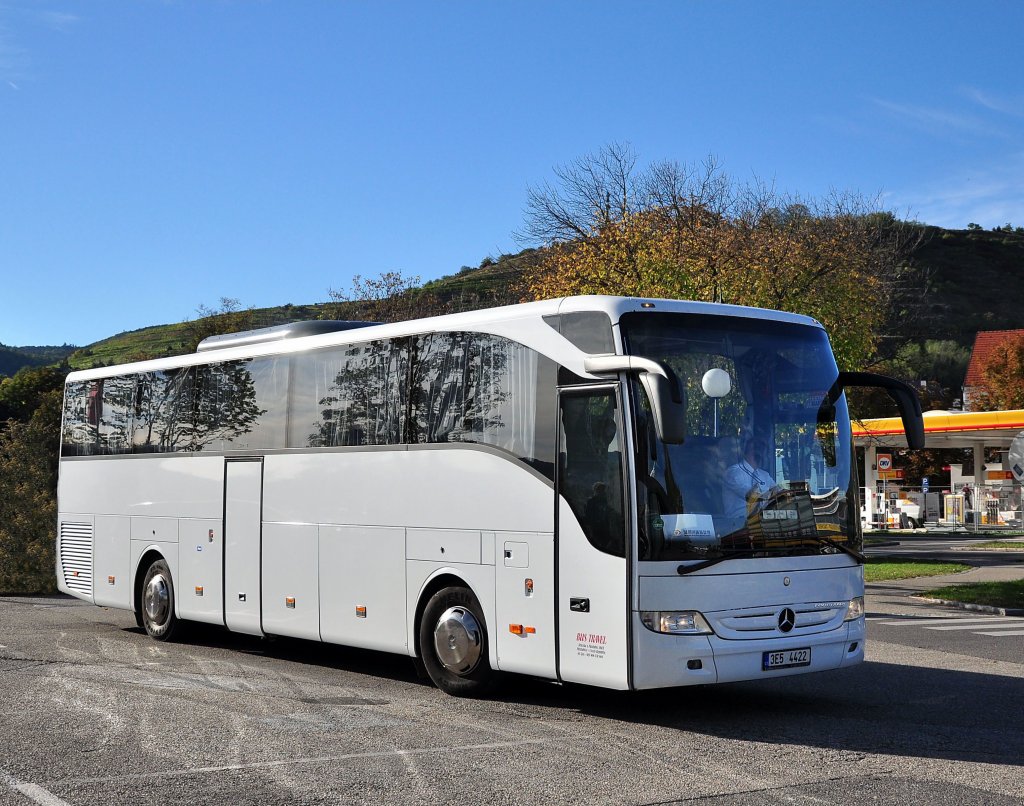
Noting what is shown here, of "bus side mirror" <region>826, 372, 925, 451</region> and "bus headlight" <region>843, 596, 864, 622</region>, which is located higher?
"bus side mirror" <region>826, 372, 925, 451</region>

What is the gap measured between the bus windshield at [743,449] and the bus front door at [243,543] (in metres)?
5.62

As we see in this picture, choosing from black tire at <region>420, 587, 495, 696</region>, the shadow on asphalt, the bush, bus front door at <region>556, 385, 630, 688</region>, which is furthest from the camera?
the bush

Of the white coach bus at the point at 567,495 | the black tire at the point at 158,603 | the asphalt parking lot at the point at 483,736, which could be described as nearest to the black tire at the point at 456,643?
the white coach bus at the point at 567,495

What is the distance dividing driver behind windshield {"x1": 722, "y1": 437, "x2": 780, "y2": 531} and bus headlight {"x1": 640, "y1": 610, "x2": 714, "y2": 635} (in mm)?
728

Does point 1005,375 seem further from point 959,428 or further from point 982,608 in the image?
point 982,608

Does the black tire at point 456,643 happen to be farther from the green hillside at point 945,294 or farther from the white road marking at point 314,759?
the green hillside at point 945,294

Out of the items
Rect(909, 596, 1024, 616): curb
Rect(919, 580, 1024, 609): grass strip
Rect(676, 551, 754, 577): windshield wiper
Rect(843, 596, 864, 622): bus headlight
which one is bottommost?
Rect(909, 596, 1024, 616): curb

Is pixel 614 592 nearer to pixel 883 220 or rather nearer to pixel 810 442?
pixel 810 442

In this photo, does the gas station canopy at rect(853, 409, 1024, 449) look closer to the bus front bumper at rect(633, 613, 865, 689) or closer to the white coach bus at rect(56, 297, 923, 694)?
the white coach bus at rect(56, 297, 923, 694)

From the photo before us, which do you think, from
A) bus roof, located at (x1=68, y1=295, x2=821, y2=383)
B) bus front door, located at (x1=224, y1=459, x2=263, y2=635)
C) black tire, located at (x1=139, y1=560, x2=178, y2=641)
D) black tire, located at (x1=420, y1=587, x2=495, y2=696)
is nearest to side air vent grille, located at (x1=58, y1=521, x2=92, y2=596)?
black tire, located at (x1=139, y1=560, x2=178, y2=641)

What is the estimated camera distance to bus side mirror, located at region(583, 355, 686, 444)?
28.4 feet

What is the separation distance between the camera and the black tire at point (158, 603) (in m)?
15.4

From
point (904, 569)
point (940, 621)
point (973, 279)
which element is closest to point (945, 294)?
point (973, 279)

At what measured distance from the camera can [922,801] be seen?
7180 mm
